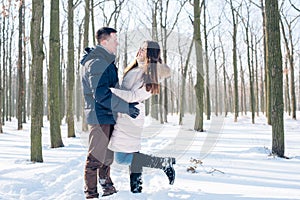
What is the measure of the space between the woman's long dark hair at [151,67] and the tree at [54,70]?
5874 millimetres

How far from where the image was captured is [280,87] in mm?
6074

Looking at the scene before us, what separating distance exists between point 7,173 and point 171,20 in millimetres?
19847

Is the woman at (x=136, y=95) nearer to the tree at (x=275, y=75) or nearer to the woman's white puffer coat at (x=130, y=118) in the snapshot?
Result: the woman's white puffer coat at (x=130, y=118)

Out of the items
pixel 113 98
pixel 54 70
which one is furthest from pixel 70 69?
pixel 113 98

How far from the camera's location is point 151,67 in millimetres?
3021

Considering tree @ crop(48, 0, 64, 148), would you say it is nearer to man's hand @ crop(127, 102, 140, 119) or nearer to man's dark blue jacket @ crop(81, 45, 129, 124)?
man's dark blue jacket @ crop(81, 45, 129, 124)

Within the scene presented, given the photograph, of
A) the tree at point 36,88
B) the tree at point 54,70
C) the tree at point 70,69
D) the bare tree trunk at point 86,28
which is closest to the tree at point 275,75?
the tree at point 36,88

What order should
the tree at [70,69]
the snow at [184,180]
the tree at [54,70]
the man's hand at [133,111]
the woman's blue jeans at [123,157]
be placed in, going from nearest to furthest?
the man's hand at [133,111]
the woman's blue jeans at [123,157]
the snow at [184,180]
the tree at [54,70]
the tree at [70,69]

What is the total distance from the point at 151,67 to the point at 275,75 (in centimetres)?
398

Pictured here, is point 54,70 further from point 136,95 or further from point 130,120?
point 136,95

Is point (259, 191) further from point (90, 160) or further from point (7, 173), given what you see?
point (7, 173)

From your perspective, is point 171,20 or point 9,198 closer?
point 9,198

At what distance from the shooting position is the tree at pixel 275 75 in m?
6.08

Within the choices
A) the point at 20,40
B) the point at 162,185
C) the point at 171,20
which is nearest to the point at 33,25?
the point at 162,185
